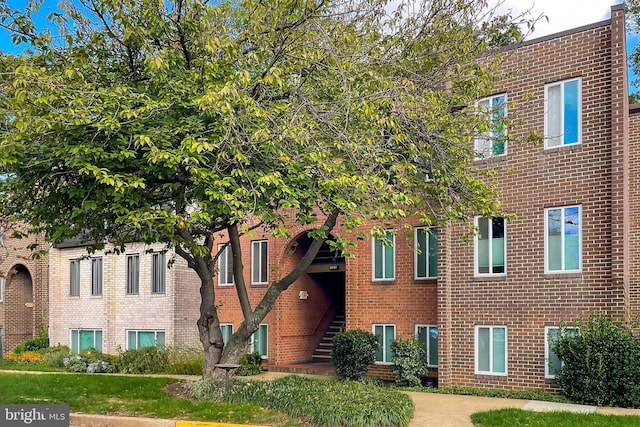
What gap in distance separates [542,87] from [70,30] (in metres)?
10.0

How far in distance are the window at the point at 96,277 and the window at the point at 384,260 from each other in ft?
40.5

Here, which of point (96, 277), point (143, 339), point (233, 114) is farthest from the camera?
point (96, 277)

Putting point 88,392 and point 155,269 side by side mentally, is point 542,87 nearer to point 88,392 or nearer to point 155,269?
point 88,392

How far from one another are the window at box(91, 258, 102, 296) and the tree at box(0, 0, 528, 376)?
42.3 feet

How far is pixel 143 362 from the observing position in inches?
787

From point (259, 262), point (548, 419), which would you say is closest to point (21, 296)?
point (259, 262)

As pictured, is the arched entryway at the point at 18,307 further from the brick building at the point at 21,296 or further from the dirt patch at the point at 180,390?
the dirt patch at the point at 180,390

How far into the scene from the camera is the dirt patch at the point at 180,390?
12741mm

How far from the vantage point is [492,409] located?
39.9 feet

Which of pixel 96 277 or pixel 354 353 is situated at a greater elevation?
pixel 96 277

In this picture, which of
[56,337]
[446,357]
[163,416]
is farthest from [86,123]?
[56,337]

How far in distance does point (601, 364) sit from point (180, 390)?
8517mm

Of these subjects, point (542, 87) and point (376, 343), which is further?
point (376, 343)

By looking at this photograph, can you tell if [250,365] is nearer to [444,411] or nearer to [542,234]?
[444,411]
